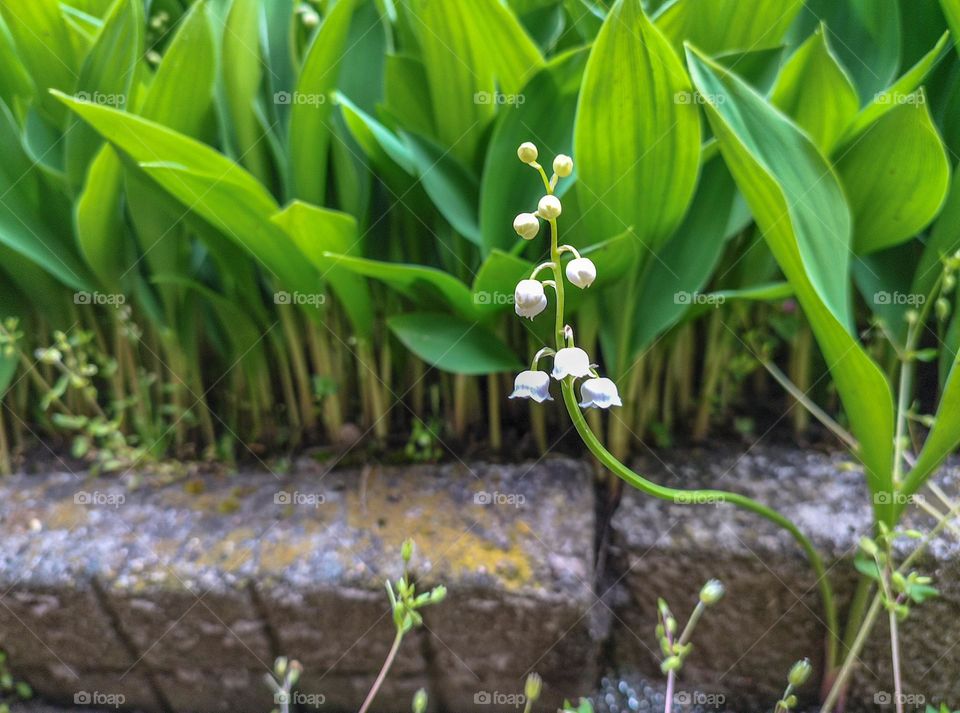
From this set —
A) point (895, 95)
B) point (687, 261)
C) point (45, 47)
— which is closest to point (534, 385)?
point (687, 261)

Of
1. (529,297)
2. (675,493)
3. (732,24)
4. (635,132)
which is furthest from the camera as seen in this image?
(732,24)

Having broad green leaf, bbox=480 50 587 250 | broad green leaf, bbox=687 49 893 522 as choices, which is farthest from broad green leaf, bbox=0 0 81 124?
broad green leaf, bbox=687 49 893 522

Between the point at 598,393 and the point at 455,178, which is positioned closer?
the point at 598,393

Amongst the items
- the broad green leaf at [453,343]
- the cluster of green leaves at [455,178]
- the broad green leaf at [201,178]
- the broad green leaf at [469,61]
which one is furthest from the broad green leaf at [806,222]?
the broad green leaf at [201,178]

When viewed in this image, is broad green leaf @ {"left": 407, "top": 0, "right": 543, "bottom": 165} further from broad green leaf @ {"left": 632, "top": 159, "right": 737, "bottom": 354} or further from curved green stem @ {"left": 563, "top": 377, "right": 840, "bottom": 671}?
curved green stem @ {"left": 563, "top": 377, "right": 840, "bottom": 671}

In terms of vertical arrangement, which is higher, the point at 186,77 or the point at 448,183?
the point at 186,77

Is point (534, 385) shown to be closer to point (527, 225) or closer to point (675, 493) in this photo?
point (527, 225)
